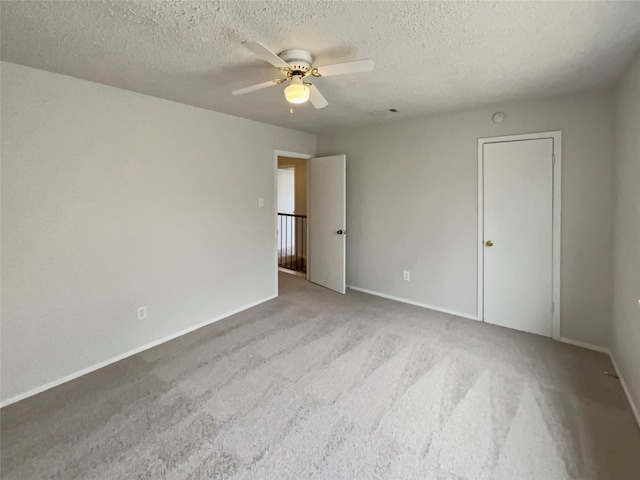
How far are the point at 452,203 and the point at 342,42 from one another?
242 cm

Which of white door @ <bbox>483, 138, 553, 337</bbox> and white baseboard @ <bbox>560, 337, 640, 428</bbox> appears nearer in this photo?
white baseboard @ <bbox>560, 337, 640, 428</bbox>

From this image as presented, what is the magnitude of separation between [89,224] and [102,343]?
102 cm

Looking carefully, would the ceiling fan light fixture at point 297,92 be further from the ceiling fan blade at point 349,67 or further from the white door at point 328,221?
the white door at point 328,221

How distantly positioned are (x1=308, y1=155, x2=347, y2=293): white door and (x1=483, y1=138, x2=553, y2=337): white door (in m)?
1.86

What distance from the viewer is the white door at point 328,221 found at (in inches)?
180

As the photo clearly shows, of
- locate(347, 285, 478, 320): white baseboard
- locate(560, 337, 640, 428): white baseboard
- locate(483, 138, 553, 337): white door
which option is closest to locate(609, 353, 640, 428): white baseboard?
locate(560, 337, 640, 428): white baseboard

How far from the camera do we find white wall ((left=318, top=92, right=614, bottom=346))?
2.87 metres

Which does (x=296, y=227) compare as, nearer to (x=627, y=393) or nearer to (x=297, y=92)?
(x=297, y=92)

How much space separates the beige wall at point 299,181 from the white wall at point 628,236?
4977mm

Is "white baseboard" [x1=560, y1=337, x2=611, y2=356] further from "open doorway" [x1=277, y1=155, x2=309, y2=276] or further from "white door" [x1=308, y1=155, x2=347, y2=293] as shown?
"open doorway" [x1=277, y1=155, x2=309, y2=276]

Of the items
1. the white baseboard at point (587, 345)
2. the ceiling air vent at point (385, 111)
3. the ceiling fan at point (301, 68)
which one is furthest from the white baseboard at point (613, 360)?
the ceiling air vent at point (385, 111)

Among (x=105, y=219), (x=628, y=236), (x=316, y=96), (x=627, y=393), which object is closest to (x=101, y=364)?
(x=105, y=219)

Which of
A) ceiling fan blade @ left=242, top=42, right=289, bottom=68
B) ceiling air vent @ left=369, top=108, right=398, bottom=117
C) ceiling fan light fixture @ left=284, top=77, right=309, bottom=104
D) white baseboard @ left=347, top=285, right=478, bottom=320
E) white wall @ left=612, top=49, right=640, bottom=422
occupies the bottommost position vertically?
white baseboard @ left=347, top=285, right=478, bottom=320

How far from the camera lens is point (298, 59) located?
2.05 m
